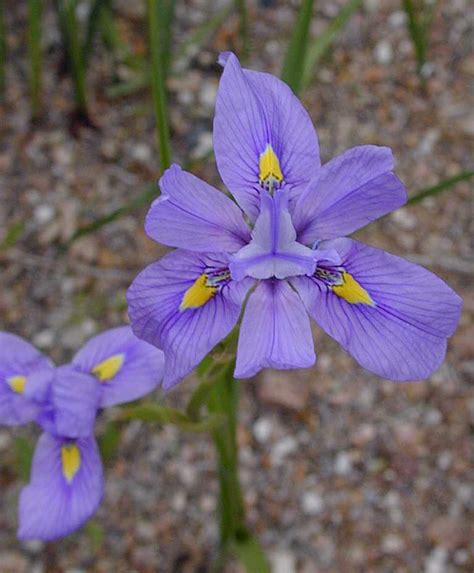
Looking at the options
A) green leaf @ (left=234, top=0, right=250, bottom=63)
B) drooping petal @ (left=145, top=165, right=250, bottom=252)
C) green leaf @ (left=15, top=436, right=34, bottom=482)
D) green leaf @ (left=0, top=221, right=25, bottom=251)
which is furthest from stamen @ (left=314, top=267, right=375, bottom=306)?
green leaf @ (left=0, top=221, right=25, bottom=251)

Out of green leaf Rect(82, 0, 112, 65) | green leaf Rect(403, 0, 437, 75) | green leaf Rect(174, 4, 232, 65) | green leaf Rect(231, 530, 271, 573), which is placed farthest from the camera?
green leaf Rect(174, 4, 232, 65)

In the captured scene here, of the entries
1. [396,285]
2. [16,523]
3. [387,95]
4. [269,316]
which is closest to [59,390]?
[269,316]

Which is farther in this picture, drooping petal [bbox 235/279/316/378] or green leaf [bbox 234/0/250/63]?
green leaf [bbox 234/0/250/63]

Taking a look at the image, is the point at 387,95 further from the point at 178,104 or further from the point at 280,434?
the point at 280,434

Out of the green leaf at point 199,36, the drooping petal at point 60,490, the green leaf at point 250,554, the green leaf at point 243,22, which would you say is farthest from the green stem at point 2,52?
the green leaf at point 250,554

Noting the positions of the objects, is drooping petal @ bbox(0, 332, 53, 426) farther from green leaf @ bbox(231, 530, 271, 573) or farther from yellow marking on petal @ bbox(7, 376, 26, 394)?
green leaf @ bbox(231, 530, 271, 573)

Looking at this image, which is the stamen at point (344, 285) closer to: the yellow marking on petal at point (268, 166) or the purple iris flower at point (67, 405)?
the yellow marking on petal at point (268, 166)
